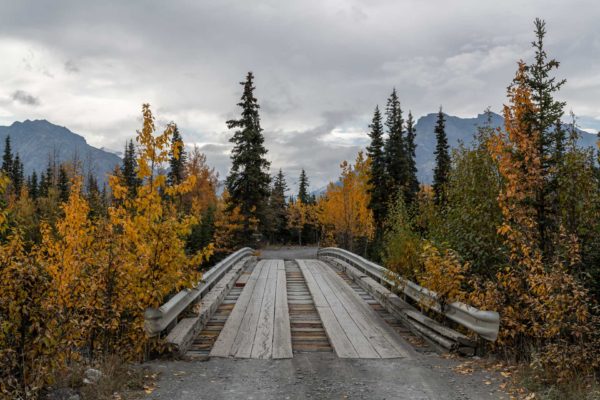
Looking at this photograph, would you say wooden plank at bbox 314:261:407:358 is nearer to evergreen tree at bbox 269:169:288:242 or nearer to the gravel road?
the gravel road

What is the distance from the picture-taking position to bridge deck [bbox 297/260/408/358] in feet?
20.4

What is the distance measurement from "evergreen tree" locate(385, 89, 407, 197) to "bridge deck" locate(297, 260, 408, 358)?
3044 centimetres

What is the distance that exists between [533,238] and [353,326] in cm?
328

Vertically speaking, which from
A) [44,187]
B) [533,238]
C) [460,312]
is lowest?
[460,312]

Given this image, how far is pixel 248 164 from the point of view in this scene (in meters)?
34.7

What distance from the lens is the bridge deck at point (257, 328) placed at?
615 centimetres

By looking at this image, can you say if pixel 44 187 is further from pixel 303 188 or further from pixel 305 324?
pixel 305 324

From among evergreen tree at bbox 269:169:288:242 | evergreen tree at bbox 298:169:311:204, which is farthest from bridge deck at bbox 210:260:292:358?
evergreen tree at bbox 298:169:311:204

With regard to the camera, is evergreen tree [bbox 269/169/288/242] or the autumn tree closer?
the autumn tree

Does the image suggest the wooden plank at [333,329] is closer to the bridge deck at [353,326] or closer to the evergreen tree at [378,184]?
the bridge deck at [353,326]

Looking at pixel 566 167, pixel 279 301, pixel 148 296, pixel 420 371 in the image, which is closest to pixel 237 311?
pixel 279 301

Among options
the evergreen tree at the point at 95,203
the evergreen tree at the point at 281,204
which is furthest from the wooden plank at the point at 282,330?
the evergreen tree at the point at 281,204

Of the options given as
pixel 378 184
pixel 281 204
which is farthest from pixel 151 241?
pixel 281 204

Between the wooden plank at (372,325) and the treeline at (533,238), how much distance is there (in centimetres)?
105
